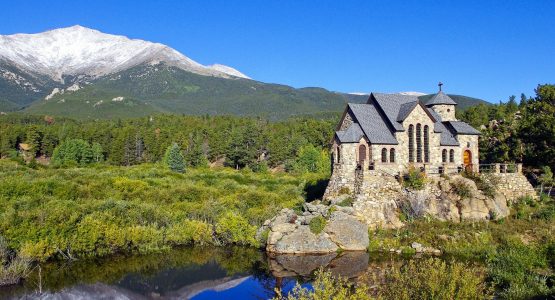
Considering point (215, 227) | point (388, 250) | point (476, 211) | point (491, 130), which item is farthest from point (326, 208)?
point (491, 130)

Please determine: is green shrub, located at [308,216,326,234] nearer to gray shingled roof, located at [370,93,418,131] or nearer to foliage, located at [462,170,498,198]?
gray shingled roof, located at [370,93,418,131]

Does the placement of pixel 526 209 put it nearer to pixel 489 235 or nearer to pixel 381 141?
pixel 489 235

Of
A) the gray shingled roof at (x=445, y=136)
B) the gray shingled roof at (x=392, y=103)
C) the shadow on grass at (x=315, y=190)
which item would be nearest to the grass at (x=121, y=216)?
the shadow on grass at (x=315, y=190)

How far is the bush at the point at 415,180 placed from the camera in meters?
40.0

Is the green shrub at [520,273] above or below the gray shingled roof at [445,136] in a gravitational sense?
below

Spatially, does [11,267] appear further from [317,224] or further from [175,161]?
[175,161]

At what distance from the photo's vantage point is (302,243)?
118 feet

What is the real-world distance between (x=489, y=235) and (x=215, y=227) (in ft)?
69.9

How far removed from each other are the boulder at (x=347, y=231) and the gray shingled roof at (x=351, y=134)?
7.35 meters

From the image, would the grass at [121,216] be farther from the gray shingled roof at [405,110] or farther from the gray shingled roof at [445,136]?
the gray shingled roof at [445,136]

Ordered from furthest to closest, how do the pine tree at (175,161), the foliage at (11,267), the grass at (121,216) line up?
1. the pine tree at (175,161)
2. the grass at (121,216)
3. the foliage at (11,267)

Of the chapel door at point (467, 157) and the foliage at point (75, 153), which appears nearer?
the chapel door at point (467, 157)

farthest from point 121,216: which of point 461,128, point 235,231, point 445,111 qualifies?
point 445,111

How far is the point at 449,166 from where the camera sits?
43.9 meters
